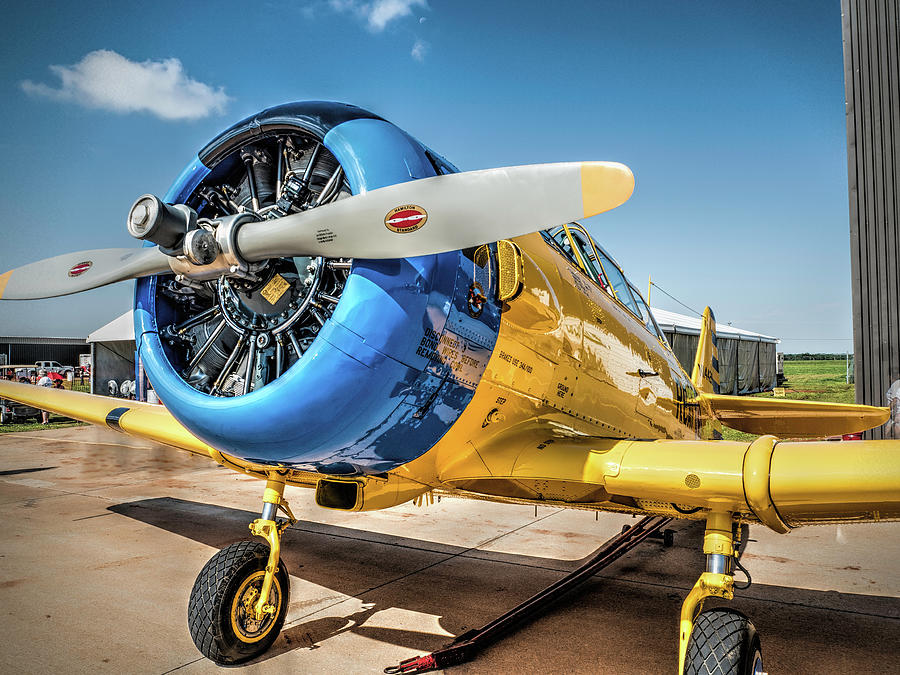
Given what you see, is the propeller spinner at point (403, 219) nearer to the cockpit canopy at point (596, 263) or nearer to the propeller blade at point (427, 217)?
the propeller blade at point (427, 217)

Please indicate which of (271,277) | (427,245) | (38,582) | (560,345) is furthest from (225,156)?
(38,582)

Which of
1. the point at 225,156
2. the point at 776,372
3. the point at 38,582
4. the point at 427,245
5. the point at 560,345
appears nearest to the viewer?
the point at 427,245

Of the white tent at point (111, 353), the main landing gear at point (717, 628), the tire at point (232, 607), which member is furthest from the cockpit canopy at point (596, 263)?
the white tent at point (111, 353)

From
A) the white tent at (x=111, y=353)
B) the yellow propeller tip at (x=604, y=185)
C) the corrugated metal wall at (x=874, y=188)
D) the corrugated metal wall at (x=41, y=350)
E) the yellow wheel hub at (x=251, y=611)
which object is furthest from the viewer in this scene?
the corrugated metal wall at (x=41, y=350)

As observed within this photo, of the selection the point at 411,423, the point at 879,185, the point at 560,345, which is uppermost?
the point at 879,185

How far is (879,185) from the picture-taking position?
938 centimetres

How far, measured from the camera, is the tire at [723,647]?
2.60m

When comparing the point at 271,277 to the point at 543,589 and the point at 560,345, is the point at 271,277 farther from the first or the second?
the point at 543,589

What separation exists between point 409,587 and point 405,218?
3.20m

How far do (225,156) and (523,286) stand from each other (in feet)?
5.24

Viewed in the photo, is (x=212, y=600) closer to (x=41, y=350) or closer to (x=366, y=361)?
(x=366, y=361)

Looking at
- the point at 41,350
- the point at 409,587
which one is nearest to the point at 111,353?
the point at 409,587

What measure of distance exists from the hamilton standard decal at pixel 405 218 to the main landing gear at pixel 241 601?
2.14m

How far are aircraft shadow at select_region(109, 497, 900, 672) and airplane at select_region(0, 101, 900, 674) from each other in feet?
2.43
